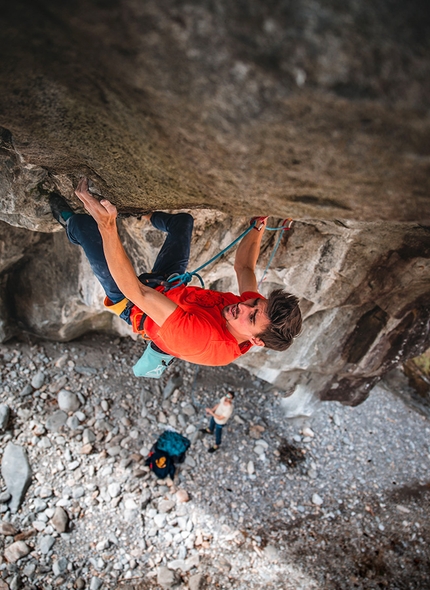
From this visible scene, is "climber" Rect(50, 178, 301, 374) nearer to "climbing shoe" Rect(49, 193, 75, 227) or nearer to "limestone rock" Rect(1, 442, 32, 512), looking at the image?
"climbing shoe" Rect(49, 193, 75, 227)

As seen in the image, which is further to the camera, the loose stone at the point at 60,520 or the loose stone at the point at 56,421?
the loose stone at the point at 56,421

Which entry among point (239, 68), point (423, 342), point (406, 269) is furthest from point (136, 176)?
point (423, 342)

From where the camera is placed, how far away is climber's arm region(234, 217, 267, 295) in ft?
9.87

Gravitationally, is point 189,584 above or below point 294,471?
below

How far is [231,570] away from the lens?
506 centimetres

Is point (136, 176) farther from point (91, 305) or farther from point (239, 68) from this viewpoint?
point (91, 305)

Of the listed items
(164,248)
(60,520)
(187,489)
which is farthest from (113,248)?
(187,489)

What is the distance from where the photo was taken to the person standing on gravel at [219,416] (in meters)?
6.22

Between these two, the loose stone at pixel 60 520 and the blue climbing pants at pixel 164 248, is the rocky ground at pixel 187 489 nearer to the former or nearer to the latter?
the loose stone at pixel 60 520

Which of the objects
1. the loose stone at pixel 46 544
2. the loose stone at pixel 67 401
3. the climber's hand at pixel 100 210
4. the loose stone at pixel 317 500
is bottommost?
the loose stone at pixel 46 544

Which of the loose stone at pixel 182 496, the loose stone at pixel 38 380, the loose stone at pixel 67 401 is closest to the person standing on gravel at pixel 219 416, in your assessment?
the loose stone at pixel 182 496

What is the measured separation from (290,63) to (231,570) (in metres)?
5.82

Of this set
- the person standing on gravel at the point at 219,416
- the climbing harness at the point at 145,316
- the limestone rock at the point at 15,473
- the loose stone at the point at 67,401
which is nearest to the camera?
the climbing harness at the point at 145,316

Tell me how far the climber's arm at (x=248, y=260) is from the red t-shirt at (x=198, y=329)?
0.16m
